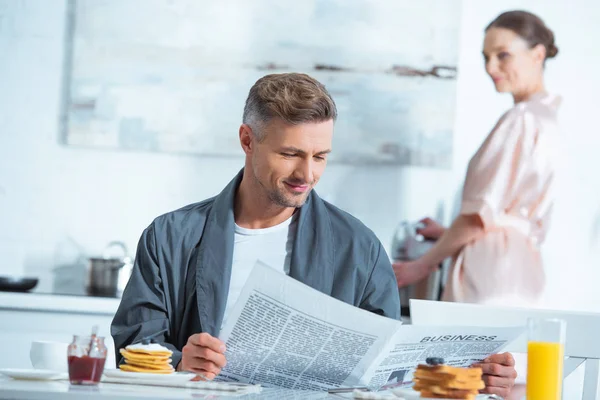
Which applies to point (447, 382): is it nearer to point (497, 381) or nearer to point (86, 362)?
point (497, 381)

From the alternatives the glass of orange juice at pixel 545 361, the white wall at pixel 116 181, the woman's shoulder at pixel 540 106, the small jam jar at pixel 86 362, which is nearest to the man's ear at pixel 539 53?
the woman's shoulder at pixel 540 106

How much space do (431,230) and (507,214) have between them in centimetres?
42

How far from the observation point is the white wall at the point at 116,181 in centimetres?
339

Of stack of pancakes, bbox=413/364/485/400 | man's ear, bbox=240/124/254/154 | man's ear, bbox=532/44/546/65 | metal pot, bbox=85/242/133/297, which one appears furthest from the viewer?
man's ear, bbox=532/44/546/65

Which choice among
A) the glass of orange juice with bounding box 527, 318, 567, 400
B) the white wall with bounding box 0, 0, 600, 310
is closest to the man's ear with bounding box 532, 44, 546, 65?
the white wall with bounding box 0, 0, 600, 310

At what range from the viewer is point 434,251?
314 cm

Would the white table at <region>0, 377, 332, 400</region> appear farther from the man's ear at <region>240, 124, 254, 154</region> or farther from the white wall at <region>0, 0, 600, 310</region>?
the white wall at <region>0, 0, 600, 310</region>

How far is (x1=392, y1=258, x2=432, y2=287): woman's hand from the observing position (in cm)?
321

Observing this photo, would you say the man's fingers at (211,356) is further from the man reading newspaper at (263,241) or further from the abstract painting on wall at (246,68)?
the abstract painting on wall at (246,68)

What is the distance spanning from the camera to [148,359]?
4.58 ft

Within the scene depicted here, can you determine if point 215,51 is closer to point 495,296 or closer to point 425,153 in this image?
point 425,153

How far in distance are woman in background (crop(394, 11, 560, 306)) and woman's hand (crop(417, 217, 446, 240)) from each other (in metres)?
0.23

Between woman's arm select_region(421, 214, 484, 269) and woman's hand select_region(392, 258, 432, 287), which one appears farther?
woman's hand select_region(392, 258, 432, 287)

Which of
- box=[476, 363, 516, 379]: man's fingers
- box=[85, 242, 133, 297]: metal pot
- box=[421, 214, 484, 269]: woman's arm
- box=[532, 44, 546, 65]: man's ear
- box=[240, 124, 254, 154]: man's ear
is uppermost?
box=[532, 44, 546, 65]: man's ear
